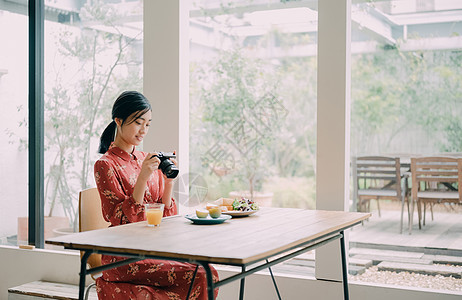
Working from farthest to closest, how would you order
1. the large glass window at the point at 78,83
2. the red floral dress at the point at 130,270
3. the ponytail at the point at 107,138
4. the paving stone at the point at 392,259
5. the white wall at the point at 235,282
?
1. the large glass window at the point at 78,83
2. the paving stone at the point at 392,259
3. the white wall at the point at 235,282
4. the ponytail at the point at 107,138
5. the red floral dress at the point at 130,270

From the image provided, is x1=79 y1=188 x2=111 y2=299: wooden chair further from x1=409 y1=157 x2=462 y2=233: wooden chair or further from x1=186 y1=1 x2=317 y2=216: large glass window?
x1=409 y1=157 x2=462 y2=233: wooden chair

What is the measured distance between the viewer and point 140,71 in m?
4.04

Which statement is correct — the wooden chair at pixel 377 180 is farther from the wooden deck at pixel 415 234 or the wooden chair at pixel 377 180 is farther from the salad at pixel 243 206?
the salad at pixel 243 206

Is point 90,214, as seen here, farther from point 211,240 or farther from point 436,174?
point 436,174

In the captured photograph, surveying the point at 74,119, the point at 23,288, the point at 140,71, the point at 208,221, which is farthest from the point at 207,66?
the point at 208,221

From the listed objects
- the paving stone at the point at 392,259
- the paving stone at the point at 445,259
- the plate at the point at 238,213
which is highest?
the plate at the point at 238,213

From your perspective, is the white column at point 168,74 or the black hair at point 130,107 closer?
the black hair at point 130,107

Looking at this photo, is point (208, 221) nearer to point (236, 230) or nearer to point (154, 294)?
point (236, 230)

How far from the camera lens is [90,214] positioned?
289cm

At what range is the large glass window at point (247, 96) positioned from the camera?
14.4ft

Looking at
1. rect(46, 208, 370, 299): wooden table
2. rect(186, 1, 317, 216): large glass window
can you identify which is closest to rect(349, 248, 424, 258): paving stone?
Result: rect(46, 208, 370, 299): wooden table

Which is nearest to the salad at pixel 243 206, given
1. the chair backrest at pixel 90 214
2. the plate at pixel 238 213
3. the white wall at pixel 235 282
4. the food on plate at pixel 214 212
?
the plate at pixel 238 213

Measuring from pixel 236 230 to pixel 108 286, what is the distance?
0.63 m

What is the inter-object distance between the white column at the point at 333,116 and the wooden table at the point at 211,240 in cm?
74
